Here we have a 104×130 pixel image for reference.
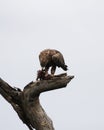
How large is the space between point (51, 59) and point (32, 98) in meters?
1.53

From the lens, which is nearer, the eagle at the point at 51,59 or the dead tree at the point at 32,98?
the dead tree at the point at 32,98

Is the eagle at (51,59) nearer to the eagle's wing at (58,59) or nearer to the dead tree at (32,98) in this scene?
the eagle's wing at (58,59)

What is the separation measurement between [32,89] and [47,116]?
937 mm

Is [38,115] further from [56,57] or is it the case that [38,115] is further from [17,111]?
[56,57]

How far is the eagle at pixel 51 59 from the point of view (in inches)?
639

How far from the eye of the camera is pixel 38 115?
614 inches

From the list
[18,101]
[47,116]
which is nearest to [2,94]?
[18,101]

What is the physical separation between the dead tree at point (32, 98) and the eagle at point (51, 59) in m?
0.86

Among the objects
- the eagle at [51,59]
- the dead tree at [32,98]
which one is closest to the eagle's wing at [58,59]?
the eagle at [51,59]

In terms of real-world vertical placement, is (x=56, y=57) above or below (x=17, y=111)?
above

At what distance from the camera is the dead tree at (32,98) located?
15398mm

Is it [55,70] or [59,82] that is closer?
[59,82]

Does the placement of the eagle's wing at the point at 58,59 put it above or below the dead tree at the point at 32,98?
above

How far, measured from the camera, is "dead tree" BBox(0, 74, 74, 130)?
606 inches
